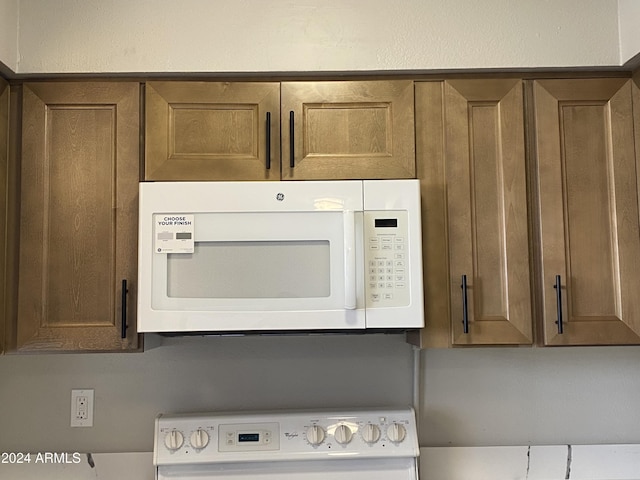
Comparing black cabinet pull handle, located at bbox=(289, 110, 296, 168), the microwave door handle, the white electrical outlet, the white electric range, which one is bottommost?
the white electric range

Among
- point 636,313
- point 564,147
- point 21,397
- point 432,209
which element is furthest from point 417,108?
point 21,397

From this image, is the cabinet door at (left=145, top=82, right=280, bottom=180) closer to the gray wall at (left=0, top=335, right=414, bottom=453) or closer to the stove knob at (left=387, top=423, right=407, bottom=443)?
the gray wall at (left=0, top=335, right=414, bottom=453)

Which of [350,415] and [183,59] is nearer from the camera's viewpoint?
[183,59]

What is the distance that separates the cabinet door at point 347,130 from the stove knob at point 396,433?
0.74m

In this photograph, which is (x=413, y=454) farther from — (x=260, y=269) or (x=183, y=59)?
(x=183, y=59)

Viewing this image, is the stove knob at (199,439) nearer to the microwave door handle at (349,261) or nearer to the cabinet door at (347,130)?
the microwave door handle at (349,261)

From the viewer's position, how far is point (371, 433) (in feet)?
5.96

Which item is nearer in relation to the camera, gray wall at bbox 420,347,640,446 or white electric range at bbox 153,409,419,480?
white electric range at bbox 153,409,419,480

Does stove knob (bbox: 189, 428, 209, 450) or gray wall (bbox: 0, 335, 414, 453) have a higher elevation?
gray wall (bbox: 0, 335, 414, 453)

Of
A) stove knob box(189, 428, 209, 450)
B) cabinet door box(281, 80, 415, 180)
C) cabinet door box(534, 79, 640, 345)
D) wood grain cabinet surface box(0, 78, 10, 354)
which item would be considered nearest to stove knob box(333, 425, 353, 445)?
stove knob box(189, 428, 209, 450)

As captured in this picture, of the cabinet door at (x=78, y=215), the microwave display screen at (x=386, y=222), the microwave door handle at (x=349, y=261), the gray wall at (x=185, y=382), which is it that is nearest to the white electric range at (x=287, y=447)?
the gray wall at (x=185, y=382)

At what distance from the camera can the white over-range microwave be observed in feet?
5.14

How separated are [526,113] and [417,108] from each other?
0.31 metres

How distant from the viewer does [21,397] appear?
6.31ft
